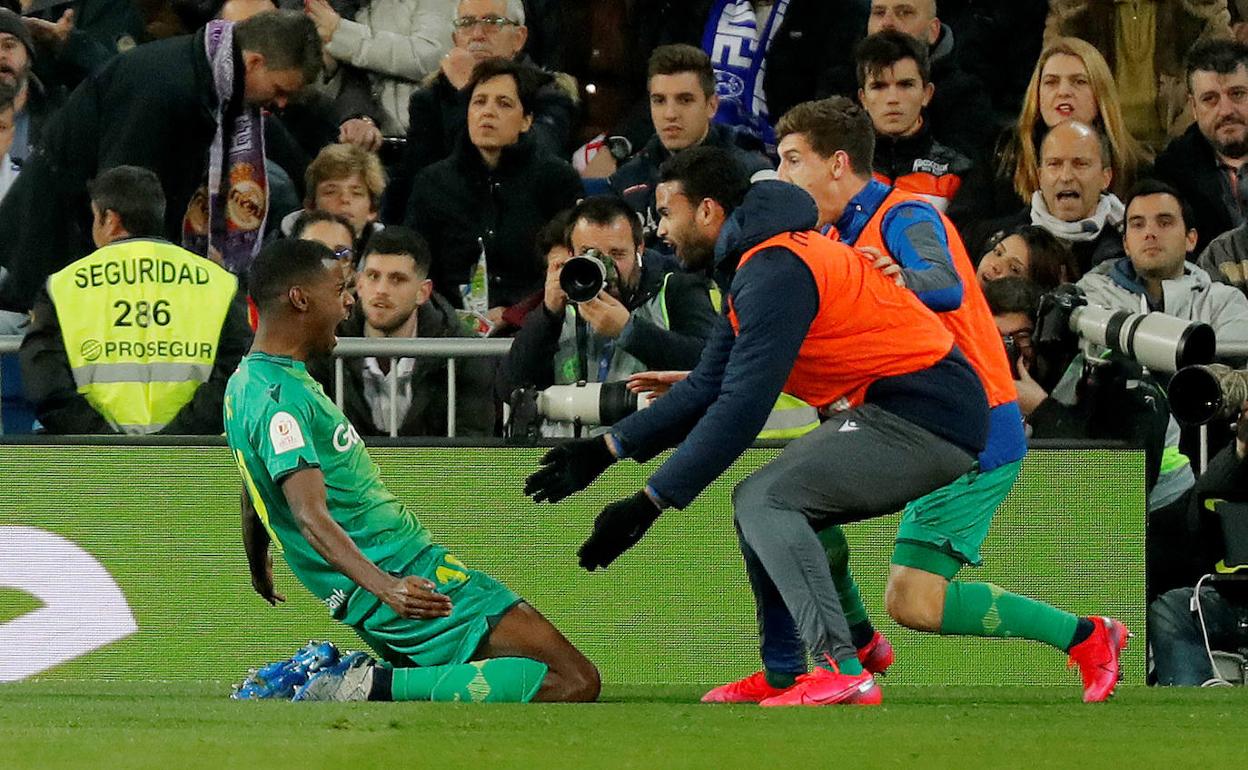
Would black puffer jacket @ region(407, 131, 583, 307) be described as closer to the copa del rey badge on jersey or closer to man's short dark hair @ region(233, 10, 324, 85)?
man's short dark hair @ region(233, 10, 324, 85)

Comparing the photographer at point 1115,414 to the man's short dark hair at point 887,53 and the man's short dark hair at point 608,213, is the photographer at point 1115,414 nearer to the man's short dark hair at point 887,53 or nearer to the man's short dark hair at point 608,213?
the man's short dark hair at point 608,213

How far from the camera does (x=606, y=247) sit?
27.8 ft

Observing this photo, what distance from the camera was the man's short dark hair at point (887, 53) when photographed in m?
9.68

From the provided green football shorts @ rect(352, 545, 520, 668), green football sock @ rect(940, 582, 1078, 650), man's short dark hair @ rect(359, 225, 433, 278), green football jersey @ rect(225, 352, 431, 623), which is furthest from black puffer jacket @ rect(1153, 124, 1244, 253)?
green football jersey @ rect(225, 352, 431, 623)

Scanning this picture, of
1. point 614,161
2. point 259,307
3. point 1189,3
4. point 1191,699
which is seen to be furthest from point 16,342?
point 1189,3

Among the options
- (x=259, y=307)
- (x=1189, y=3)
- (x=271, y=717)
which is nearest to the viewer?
(x=271, y=717)

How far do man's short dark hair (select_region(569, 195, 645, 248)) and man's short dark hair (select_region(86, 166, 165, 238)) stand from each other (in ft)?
5.90

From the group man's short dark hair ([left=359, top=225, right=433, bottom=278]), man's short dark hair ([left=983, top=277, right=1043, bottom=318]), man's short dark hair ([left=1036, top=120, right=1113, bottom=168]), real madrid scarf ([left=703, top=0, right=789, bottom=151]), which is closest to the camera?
man's short dark hair ([left=983, top=277, right=1043, bottom=318])

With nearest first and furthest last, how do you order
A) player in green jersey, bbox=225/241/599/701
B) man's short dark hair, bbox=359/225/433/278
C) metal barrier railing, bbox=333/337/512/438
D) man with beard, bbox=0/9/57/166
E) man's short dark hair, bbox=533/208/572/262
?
player in green jersey, bbox=225/241/599/701 → metal barrier railing, bbox=333/337/512/438 → man's short dark hair, bbox=359/225/433/278 → man's short dark hair, bbox=533/208/572/262 → man with beard, bbox=0/9/57/166

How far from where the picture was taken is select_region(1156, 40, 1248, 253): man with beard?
9766mm

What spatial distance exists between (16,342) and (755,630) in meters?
3.25

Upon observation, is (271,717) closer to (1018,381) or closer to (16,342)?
(16,342)

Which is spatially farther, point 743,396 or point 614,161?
point 614,161

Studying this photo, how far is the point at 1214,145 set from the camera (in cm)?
984
